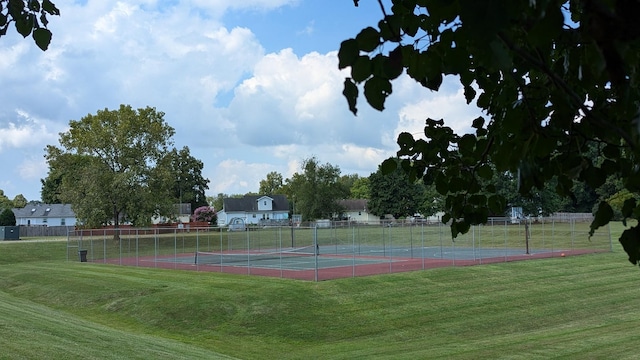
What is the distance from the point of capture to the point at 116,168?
5066 centimetres

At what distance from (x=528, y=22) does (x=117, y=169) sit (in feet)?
171

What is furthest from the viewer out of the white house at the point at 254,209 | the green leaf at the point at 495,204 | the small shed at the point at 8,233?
the white house at the point at 254,209

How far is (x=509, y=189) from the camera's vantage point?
6328 cm

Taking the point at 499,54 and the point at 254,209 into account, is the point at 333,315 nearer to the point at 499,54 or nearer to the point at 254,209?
the point at 499,54

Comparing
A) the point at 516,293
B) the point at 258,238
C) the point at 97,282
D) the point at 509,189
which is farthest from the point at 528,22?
the point at 509,189

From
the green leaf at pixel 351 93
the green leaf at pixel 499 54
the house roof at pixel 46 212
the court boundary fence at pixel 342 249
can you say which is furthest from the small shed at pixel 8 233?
the green leaf at pixel 499 54

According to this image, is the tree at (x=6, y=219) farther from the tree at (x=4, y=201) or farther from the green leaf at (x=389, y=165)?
the green leaf at (x=389, y=165)

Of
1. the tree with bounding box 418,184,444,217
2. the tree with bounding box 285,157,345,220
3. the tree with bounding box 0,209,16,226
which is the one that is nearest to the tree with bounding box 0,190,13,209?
the tree with bounding box 0,209,16,226

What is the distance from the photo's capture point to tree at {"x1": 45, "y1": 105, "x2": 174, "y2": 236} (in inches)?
1881

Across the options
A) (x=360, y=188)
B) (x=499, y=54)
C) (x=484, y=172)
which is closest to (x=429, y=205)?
(x=360, y=188)

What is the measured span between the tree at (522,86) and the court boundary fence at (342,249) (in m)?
19.8

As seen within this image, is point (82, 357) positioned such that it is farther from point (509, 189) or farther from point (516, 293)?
point (509, 189)

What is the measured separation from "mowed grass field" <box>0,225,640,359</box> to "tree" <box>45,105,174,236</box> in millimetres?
17367

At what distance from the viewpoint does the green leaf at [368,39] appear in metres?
1.88
